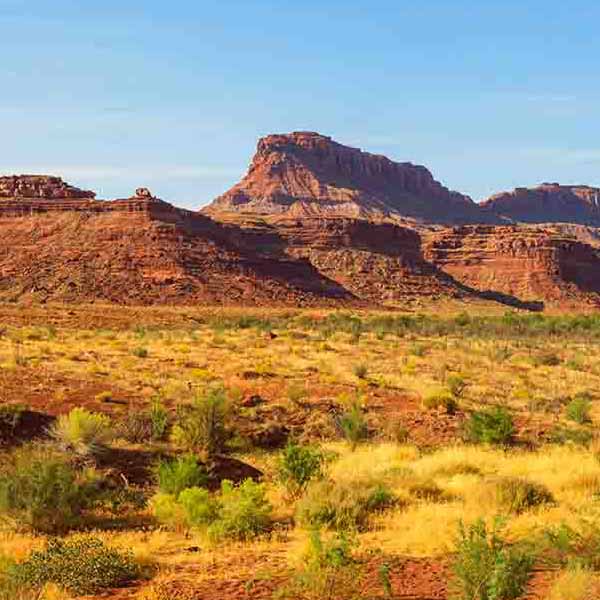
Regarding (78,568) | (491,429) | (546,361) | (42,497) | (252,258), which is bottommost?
(546,361)

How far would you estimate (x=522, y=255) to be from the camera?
115m

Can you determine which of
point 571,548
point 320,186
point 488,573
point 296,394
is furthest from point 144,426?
point 320,186

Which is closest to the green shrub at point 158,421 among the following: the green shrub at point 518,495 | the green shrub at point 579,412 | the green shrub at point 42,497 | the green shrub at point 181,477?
the green shrub at point 181,477

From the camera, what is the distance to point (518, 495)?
10430 millimetres

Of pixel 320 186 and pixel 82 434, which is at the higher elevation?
pixel 320 186

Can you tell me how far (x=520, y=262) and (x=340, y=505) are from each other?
109m

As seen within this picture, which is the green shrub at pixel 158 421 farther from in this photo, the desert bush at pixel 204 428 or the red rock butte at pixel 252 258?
the red rock butte at pixel 252 258

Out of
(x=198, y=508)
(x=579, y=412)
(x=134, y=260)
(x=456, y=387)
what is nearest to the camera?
(x=198, y=508)

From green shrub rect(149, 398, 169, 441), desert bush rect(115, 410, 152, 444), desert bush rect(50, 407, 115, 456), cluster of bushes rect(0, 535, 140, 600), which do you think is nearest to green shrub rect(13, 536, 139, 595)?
cluster of bushes rect(0, 535, 140, 600)

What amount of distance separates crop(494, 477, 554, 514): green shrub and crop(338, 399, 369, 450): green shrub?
4.90 m

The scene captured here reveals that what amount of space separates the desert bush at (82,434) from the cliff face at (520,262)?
322 ft

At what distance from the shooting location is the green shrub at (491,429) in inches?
616

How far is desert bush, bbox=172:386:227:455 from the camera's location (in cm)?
1475

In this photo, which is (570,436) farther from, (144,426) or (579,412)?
(144,426)
